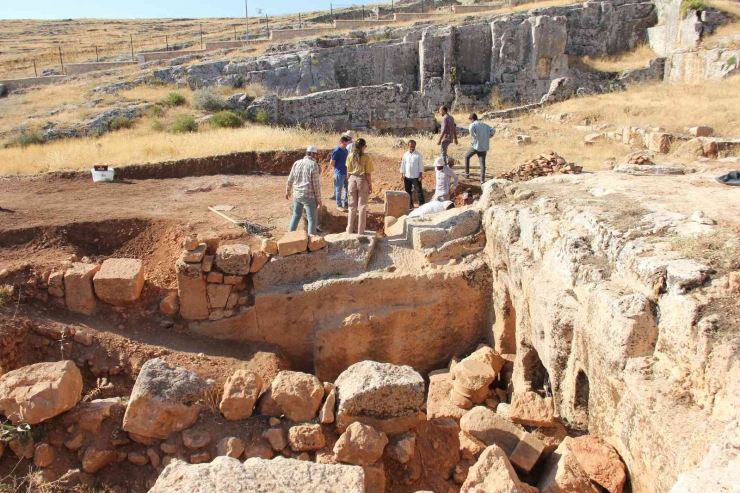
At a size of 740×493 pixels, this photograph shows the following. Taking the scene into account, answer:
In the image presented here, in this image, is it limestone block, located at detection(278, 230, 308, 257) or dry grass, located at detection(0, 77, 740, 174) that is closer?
limestone block, located at detection(278, 230, 308, 257)

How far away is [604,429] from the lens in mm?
4211

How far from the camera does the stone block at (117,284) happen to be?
21.9 feet

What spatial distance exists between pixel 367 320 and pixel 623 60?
77.5 feet

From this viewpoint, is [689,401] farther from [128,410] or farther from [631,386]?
[128,410]

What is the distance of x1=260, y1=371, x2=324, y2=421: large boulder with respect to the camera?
471 centimetres

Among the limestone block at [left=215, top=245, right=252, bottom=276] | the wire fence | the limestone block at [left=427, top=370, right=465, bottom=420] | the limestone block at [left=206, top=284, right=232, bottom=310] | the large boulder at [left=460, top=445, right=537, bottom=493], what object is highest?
the wire fence

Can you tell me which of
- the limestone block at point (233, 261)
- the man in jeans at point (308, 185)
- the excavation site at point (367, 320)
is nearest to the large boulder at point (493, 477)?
the excavation site at point (367, 320)

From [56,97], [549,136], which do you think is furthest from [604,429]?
[56,97]

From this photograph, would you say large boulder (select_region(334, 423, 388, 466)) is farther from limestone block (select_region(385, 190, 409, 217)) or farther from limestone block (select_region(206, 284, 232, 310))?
limestone block (select_region(385, 190, 409, 217))

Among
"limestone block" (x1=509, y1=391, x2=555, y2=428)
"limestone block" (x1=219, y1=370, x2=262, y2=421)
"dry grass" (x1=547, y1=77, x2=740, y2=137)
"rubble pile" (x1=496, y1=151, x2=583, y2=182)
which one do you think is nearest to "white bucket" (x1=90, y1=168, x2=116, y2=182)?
"rubble pile" (x1=496, y1=151, x2=583, y2=182)

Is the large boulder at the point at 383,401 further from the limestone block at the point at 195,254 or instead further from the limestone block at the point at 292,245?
the limestone block at the point at 195,254

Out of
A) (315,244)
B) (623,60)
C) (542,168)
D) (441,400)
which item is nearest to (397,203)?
(315,244)

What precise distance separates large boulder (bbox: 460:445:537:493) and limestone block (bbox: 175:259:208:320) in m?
4.09

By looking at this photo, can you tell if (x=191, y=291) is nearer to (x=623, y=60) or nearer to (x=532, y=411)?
(x=532, y=411)
